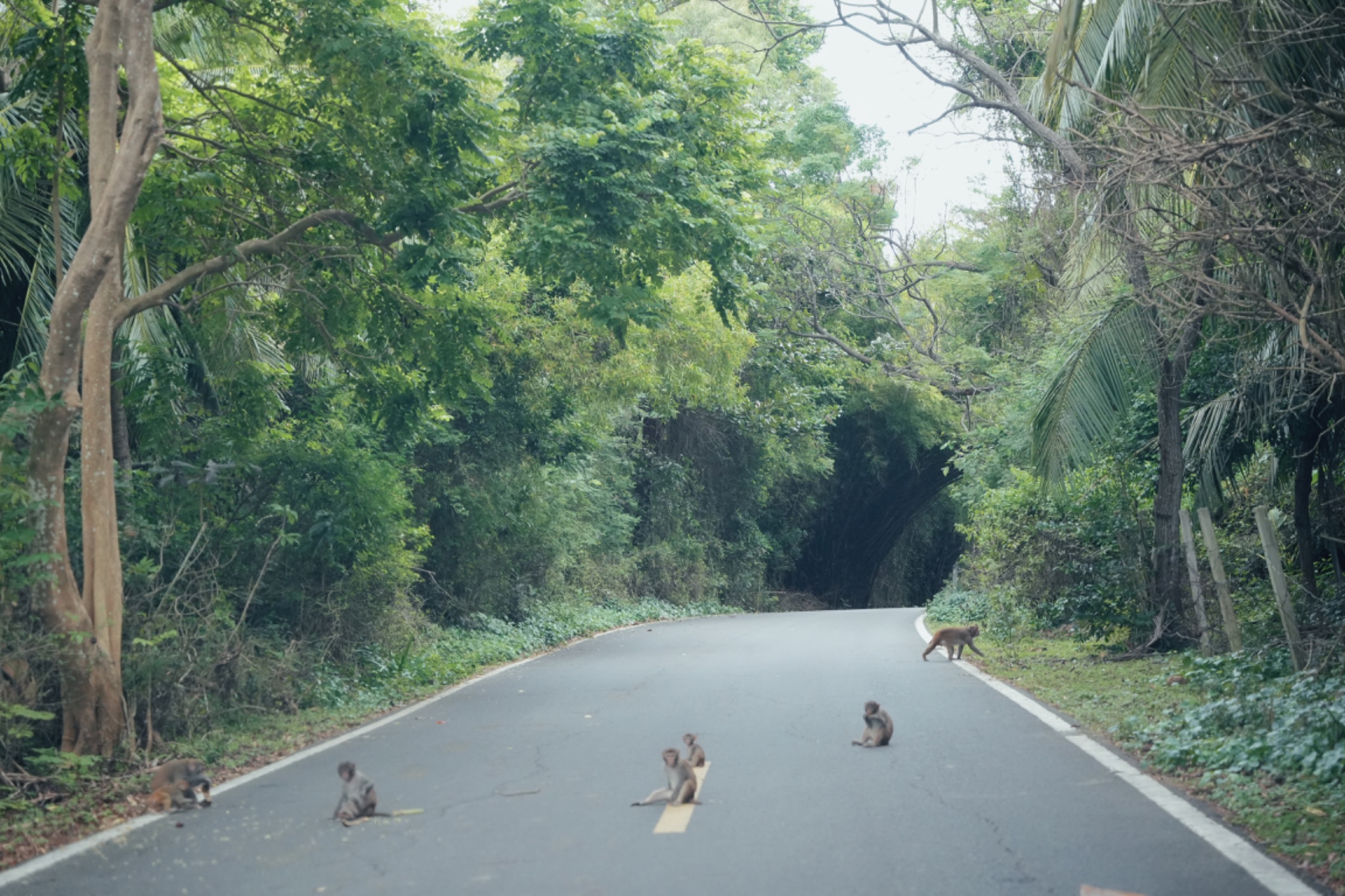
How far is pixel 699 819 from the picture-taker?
723 centimetres

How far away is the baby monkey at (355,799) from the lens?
7.37m

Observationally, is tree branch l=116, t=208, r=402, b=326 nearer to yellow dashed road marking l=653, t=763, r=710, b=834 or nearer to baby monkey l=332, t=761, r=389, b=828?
baby monkey l=332, t=761, r=389, b=828

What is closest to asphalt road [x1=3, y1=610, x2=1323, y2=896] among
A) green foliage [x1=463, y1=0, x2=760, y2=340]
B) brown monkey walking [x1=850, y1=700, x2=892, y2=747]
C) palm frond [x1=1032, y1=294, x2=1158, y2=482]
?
brown monkey walking [x1=850, y1=700, x2=892, y2=747]

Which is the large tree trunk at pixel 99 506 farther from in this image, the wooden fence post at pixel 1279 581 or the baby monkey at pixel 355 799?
the wooden fence post at pixel 1279 581

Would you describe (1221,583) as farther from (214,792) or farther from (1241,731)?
(214,792)

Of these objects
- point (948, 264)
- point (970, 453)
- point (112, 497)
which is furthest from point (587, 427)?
point (112, 497)

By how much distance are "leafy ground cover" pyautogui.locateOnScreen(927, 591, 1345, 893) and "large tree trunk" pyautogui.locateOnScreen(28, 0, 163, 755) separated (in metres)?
7.78

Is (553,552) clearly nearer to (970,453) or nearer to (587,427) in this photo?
(587,427)

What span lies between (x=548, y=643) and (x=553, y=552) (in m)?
2.64

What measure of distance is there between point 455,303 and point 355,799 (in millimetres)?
7251

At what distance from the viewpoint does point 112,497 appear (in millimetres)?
9641

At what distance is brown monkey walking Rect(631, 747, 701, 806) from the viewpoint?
7535 millimetres

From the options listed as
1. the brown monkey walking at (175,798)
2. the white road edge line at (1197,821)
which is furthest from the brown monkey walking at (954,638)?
the brown monkey walking at (175,798)

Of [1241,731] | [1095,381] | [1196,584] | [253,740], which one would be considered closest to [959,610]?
[1095,381]
